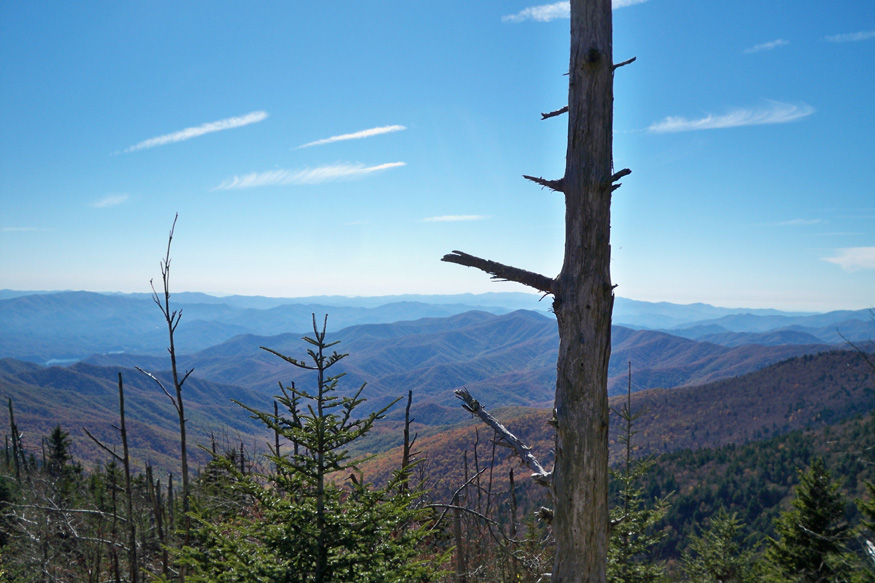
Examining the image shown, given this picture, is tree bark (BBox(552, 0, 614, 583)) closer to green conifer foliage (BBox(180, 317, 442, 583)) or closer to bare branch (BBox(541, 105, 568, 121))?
bare branch (BBox(541, 105, 568, 121))

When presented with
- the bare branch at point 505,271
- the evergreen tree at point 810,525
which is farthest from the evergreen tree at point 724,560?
the bare branch at point 505,271

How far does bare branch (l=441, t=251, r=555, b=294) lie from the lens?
12.1 feet

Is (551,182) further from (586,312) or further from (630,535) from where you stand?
(630,535)

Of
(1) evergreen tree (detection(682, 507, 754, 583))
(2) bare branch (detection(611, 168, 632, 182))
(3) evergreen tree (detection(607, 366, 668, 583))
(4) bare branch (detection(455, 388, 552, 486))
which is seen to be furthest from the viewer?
(1) evergreen tree (detection(682, 507, 754, 583))

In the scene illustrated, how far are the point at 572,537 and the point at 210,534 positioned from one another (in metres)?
3.07

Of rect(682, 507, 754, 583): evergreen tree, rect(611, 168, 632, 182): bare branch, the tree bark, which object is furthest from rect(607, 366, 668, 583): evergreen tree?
rect(611, 168, 632, 182): bare branch

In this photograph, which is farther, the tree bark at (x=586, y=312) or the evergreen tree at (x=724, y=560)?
the evergreen tree at (x=724, y=560)

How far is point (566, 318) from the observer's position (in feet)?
12.3

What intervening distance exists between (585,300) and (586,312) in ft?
0.32

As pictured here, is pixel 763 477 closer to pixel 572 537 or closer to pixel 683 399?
pixel 683 399

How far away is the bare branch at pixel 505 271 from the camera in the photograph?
12.1 feet

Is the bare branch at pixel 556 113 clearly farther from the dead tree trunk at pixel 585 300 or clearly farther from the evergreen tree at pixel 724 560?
the evergreen tree at pixel 724 560

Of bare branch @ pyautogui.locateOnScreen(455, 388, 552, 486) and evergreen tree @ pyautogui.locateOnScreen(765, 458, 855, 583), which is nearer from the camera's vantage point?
bare branch @ pyautogui.locateOnScreen(455, 388, 552, 486)

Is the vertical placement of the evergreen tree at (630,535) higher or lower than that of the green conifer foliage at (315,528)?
lower
